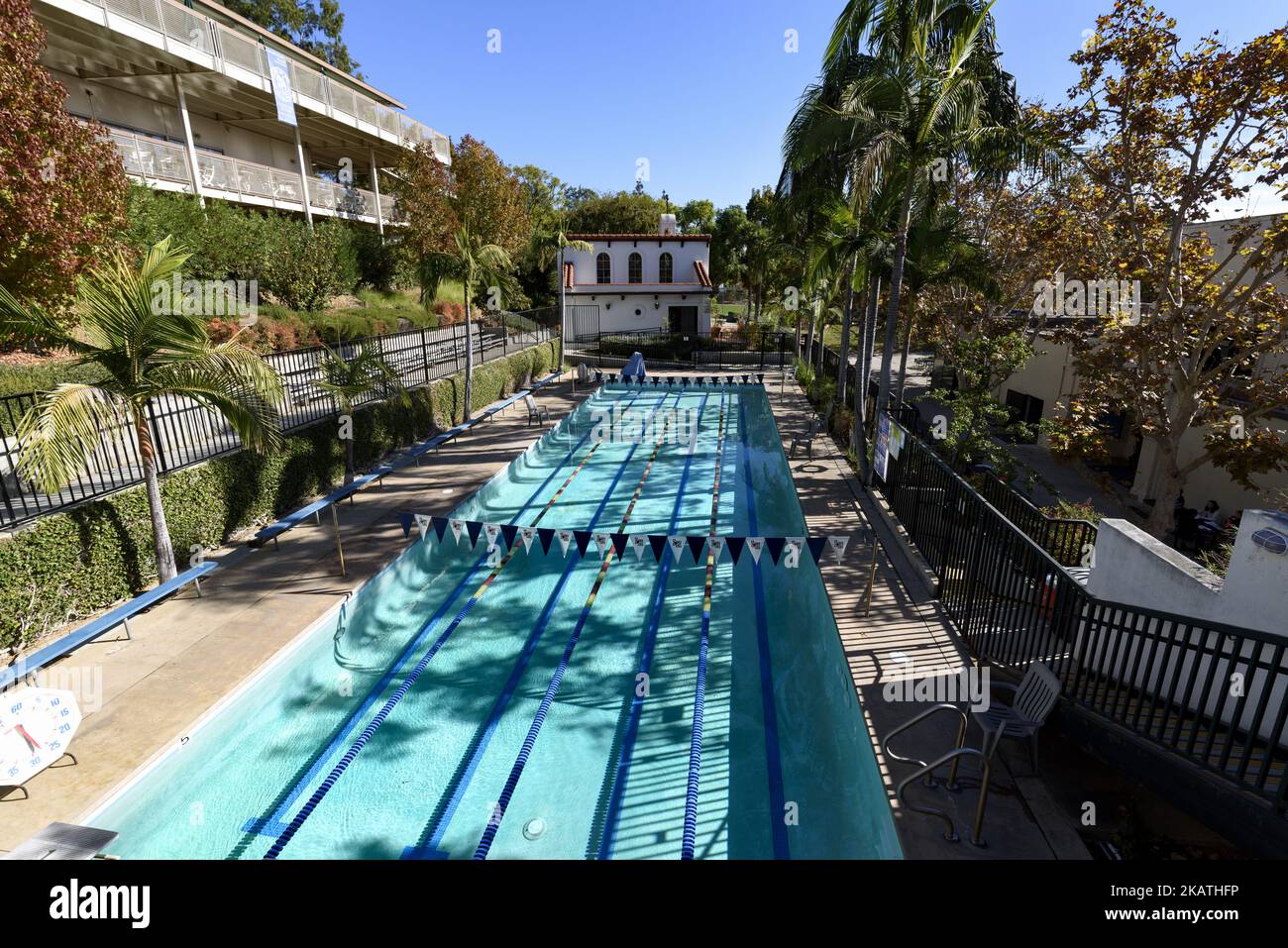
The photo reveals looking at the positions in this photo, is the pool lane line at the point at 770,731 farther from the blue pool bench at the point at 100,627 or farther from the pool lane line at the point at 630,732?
the blue pool bench at the point at 100,627

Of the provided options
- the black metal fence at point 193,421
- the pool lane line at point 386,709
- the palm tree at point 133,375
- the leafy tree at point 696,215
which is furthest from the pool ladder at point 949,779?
the leafy tree at point 696,215

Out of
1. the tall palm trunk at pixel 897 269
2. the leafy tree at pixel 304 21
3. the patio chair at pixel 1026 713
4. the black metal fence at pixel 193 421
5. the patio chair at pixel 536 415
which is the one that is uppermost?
the leafy tree at pixel 304 21

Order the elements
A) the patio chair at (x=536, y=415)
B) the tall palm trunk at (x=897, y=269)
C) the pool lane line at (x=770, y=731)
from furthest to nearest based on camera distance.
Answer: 1. the patio chair at (x=536, y=415)
2. the tall palm trunk at (x=897, y=269)
3. the pool lane line at (x=770, y=731)

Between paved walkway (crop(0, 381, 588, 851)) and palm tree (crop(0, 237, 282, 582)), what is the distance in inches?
38.8

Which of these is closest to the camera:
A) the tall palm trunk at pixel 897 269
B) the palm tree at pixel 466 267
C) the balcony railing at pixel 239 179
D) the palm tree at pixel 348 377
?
the tall palm trunk at pixel 897 269

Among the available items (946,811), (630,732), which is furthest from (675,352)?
(946,811)

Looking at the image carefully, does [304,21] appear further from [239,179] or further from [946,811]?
[946,811]

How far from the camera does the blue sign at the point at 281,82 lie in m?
21.8

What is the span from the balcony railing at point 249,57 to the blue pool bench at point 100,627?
1833cm

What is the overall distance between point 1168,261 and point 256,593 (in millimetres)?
15361

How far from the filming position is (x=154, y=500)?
305 inches
